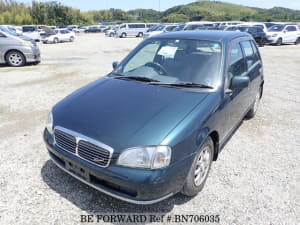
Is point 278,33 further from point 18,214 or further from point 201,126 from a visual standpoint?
point 18,214

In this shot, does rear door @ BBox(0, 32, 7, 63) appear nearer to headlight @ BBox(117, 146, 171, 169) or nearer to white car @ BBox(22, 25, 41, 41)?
headlight @ BBox(117, 146, 171, 169)

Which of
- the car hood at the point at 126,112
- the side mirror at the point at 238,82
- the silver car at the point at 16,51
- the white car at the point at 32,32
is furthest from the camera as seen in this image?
the white car at the point at 32,32

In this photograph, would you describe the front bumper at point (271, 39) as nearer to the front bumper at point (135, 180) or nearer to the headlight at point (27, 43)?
the headlight at point (27, 43)

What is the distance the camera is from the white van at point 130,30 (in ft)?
104

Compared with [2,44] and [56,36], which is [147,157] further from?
[56,36]

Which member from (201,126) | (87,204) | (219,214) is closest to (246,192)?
(219,214)

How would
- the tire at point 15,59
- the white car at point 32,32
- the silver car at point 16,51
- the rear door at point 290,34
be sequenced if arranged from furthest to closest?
the white car at point 32,32, the rear door at point 290,34, the tire at point 15,59, the silver car at point 16,51

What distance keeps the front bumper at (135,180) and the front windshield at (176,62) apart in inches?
46.0

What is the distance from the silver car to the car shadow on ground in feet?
27.6

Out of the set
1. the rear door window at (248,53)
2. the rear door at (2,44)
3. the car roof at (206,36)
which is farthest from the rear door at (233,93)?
the rear door at (2,44)

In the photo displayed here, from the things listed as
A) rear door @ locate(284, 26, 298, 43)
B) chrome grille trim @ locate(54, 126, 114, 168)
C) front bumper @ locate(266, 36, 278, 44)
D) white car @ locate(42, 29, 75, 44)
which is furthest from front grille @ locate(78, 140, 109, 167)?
white car @ locate(42, 29, 75, 44)

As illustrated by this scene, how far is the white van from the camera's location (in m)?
31.7

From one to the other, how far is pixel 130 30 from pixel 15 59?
81.0 ft

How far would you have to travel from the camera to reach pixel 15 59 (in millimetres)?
9477
